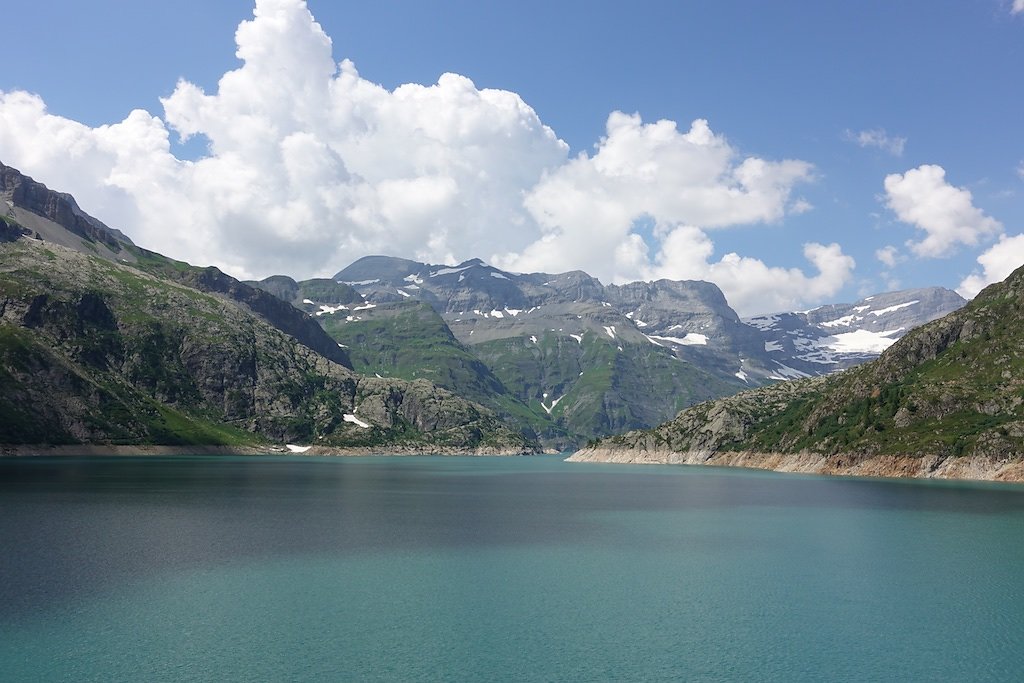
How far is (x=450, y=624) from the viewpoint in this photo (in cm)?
5016

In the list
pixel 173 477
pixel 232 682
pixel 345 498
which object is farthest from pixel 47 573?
pixel 173 477

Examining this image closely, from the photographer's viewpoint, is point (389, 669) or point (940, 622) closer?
point (389, 669)

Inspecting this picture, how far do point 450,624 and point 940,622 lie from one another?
32981 millimetres

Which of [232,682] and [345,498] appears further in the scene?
[345,498]

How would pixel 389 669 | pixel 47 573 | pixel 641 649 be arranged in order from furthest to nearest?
pixel 47 573 < pixel 641 649 < pixel 389 669

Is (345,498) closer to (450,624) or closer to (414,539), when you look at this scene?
(414,539)

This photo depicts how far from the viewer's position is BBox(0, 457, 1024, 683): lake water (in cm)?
4231

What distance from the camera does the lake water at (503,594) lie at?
42.3 meters

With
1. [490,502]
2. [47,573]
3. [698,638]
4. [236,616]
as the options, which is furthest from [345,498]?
[698,638]

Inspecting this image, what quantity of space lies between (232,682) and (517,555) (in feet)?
133

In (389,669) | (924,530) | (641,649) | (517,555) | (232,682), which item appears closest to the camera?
(232,682)

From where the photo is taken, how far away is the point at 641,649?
1793 inches

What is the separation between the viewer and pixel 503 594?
58.6 meters

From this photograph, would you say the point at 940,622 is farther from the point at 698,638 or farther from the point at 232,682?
the point at 232,682
